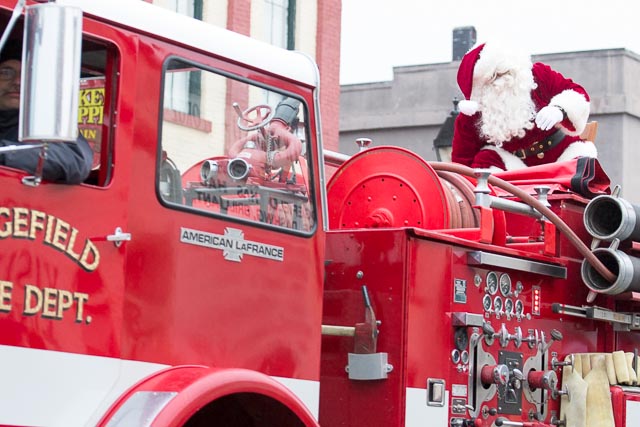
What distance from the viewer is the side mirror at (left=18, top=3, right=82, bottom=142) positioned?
3537 millimetres

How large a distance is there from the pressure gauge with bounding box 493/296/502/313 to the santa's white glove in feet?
6.83

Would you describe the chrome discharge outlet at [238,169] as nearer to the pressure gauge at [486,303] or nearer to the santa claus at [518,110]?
the pressure gauge at [486,303]

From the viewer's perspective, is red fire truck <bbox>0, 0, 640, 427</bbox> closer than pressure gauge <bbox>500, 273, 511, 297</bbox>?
Yes

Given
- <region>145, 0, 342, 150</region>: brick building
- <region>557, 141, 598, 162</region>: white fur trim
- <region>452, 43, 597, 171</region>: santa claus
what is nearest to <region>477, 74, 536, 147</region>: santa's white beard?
<region>452, 43, 597, 171</region>: santa claus

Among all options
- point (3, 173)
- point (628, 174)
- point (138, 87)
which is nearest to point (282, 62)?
point (138, 87)

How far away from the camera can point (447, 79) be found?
28.6 meters

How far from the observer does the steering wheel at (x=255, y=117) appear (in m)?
4.94

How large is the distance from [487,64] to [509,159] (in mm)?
630

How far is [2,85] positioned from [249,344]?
131cm

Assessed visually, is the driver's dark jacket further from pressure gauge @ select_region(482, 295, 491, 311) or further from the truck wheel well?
pressure gauge @ select_region(482, 295, 491, 311)

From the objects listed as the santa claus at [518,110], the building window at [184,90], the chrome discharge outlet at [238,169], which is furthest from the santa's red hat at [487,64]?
the chrome discharge outlet at [238,169]

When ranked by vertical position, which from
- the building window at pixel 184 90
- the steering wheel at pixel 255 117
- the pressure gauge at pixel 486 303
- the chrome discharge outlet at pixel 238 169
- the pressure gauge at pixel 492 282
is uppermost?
the building window at pixel 184 90

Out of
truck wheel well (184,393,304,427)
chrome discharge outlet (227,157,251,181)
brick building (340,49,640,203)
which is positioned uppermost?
brick building (340,49,640,203)

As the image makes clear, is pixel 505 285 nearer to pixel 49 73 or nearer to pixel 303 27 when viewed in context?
pixel 49 73
